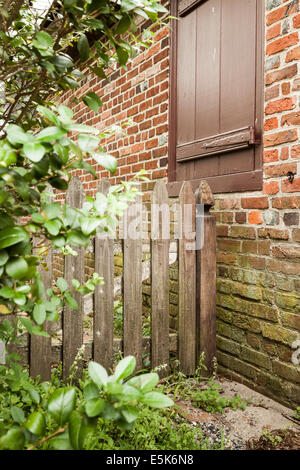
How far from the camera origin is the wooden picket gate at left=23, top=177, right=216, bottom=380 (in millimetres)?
2217

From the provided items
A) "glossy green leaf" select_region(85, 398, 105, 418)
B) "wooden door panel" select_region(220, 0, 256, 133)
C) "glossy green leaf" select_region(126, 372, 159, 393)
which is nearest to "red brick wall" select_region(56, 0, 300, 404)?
"wooden door panel" select_region(220, 0, 256, 133)

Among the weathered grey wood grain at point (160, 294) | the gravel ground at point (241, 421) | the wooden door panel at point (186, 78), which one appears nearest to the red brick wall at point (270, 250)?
the gravel ground at point (241, 421)

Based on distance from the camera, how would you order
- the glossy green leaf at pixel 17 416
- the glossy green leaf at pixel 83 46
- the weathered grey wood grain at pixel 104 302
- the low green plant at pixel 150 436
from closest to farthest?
the glossy green leaf at pixel 17 416
the glossy green leaf at pixel 83 46
the low green plant at pixel 150 436
the weathered grey wood grain at pixel 104 302

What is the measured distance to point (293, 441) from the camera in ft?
6.13

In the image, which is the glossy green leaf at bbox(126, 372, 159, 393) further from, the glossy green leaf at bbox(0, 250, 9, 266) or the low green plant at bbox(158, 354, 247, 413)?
the low green plant at bbox(158, 354, 247, 413)

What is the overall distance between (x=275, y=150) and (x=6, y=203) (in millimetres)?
1787

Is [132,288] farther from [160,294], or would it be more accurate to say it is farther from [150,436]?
[150,436]

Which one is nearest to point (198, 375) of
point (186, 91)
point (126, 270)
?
point (126, 270)

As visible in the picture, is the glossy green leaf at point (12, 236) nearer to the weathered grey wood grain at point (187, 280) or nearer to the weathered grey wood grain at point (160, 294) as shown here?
the weathered grey wood grain at point (160, 294)

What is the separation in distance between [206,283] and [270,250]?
48 centimetres

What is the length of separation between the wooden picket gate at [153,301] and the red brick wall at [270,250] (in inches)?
6.9

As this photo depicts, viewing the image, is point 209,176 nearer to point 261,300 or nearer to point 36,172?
point 261,300

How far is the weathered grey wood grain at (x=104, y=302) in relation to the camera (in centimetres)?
229

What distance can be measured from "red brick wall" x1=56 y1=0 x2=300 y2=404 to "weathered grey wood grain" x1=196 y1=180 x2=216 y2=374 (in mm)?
156
